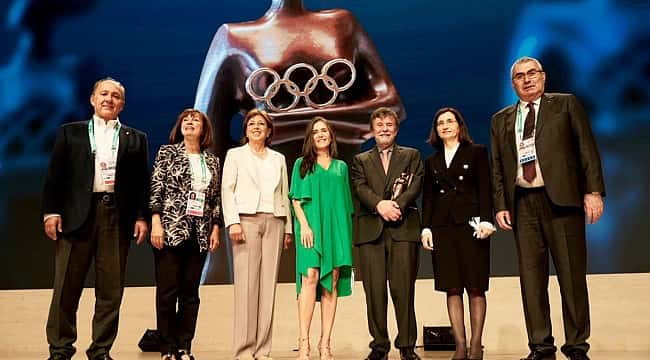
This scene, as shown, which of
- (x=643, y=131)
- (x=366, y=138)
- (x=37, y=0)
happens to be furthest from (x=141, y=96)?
(x=643, y=131)

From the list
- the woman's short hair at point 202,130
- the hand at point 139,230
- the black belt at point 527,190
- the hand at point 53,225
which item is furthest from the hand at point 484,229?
the hand at point 53,225

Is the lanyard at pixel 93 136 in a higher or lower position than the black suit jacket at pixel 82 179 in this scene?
higher

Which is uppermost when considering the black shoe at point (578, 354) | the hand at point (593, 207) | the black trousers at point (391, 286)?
the hand at point (593, 207)

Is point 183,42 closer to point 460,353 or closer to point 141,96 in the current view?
point 141,96

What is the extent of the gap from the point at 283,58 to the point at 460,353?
299 cm

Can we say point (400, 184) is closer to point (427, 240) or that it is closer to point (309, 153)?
point (427, 240)

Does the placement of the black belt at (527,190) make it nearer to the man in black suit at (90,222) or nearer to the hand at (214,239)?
the hand at (214,239)

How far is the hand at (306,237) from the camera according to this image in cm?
363

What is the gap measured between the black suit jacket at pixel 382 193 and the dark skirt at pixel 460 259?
7.4 inches

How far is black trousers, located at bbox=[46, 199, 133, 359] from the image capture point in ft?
11.5

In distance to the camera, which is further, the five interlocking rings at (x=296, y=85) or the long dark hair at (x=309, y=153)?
the five interlocking rings at (x=296, y=85)

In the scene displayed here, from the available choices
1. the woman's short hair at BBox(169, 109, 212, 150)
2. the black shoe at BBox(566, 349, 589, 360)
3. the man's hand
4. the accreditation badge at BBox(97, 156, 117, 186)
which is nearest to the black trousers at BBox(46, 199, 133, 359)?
the accreditation badge at BBox(97, 156, 117, 186)

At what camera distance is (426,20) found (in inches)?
211

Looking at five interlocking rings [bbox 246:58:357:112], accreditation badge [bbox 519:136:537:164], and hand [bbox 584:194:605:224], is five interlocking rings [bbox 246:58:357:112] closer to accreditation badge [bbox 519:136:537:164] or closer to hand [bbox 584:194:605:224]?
accreditation badge [bbox 519:136:537:164]
